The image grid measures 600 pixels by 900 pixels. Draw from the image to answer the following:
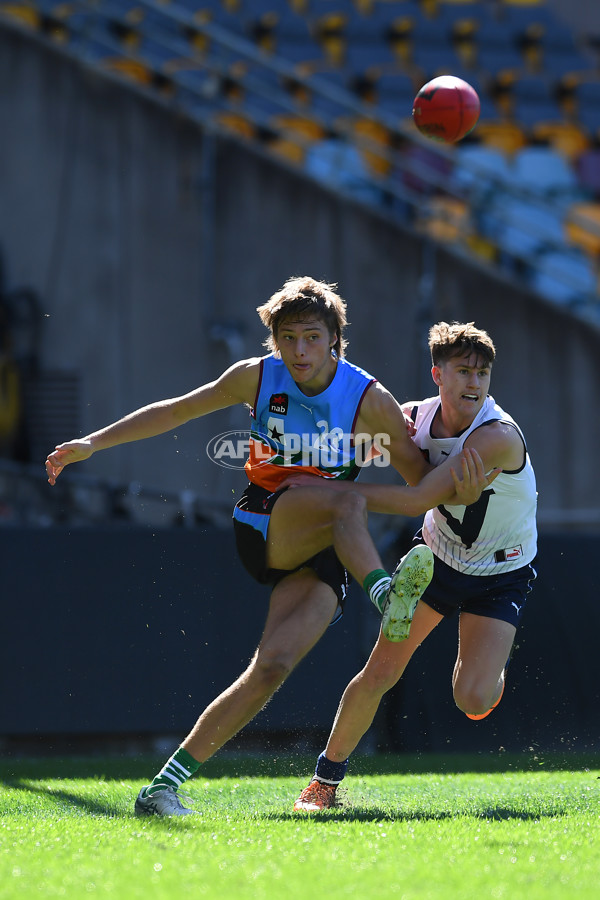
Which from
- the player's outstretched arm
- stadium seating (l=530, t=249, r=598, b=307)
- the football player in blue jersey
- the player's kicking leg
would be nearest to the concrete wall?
stadium seating (l=530, t=249, r=598, b=307)

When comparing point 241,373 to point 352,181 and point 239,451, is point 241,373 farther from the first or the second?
point 352,181

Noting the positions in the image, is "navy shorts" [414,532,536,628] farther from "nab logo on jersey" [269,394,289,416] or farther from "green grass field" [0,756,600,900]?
"nab logo on jersey" [269,394,289,416]

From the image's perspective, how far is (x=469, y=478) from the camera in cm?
485

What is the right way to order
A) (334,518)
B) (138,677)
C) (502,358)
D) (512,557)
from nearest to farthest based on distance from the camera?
(334,518) < (512,557) < (138,677) < (502,358)

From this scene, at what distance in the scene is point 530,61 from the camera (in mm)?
17562

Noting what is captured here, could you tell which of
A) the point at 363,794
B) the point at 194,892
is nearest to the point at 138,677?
the point at 363,794

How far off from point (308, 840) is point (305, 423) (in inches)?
65.2

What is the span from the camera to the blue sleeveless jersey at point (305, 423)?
16.1 ft

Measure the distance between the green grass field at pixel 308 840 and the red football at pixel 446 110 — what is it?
3.37 m

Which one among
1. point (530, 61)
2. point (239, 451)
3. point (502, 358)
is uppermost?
point (530, 61)

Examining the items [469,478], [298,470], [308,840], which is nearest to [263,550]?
[298,470]

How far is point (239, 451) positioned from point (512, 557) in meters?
3.29

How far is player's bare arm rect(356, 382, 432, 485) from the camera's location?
493 cm

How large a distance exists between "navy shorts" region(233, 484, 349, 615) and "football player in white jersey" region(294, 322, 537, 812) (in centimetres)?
44
